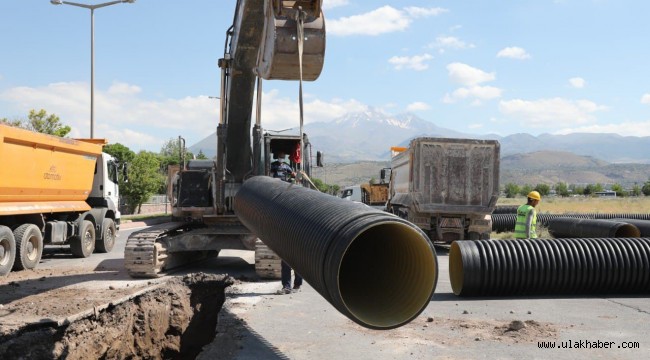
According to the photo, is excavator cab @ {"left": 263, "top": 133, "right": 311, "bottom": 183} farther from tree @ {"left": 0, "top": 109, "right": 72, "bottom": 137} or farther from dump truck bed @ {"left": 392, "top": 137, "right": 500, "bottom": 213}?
tree @ {"left": 0, "top": 109, "right": 72, "bottom": 137}

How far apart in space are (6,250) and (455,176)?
1024cm

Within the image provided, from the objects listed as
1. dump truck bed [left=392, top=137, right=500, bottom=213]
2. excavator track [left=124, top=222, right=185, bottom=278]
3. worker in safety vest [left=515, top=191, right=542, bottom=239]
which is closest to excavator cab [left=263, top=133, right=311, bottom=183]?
excavator track [left=124, top=222, right=185, bottom=278]

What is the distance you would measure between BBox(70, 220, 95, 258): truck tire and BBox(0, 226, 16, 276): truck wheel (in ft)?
9.94

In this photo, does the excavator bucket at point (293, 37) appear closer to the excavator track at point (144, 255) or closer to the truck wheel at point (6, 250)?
the excavator track at point (144, 255)

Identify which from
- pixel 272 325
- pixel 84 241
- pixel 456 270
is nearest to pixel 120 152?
pixel 84 241

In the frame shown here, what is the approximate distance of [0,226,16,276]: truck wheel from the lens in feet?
37.5

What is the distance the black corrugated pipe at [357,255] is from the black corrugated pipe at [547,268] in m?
4.94

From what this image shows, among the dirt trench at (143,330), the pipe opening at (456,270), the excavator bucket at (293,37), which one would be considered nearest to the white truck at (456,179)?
the pipe opening at (456,270)

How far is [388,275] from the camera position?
181 inches

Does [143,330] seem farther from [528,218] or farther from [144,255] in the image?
[528,218]

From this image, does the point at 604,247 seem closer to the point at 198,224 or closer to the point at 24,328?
the point at 198,224

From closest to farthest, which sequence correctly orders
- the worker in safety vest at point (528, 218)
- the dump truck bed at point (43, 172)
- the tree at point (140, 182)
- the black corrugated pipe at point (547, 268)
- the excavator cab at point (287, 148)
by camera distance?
the black corrugated pipe at point (547, 268)
the worker in safety vest at point (528, 218)
the dump truck bed at point (43, 172)
the excavator cab at point (287, 148)
the tree at point (140, 182)

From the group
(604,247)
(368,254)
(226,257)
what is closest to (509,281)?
A: (604,247)

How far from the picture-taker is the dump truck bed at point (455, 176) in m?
15.7
